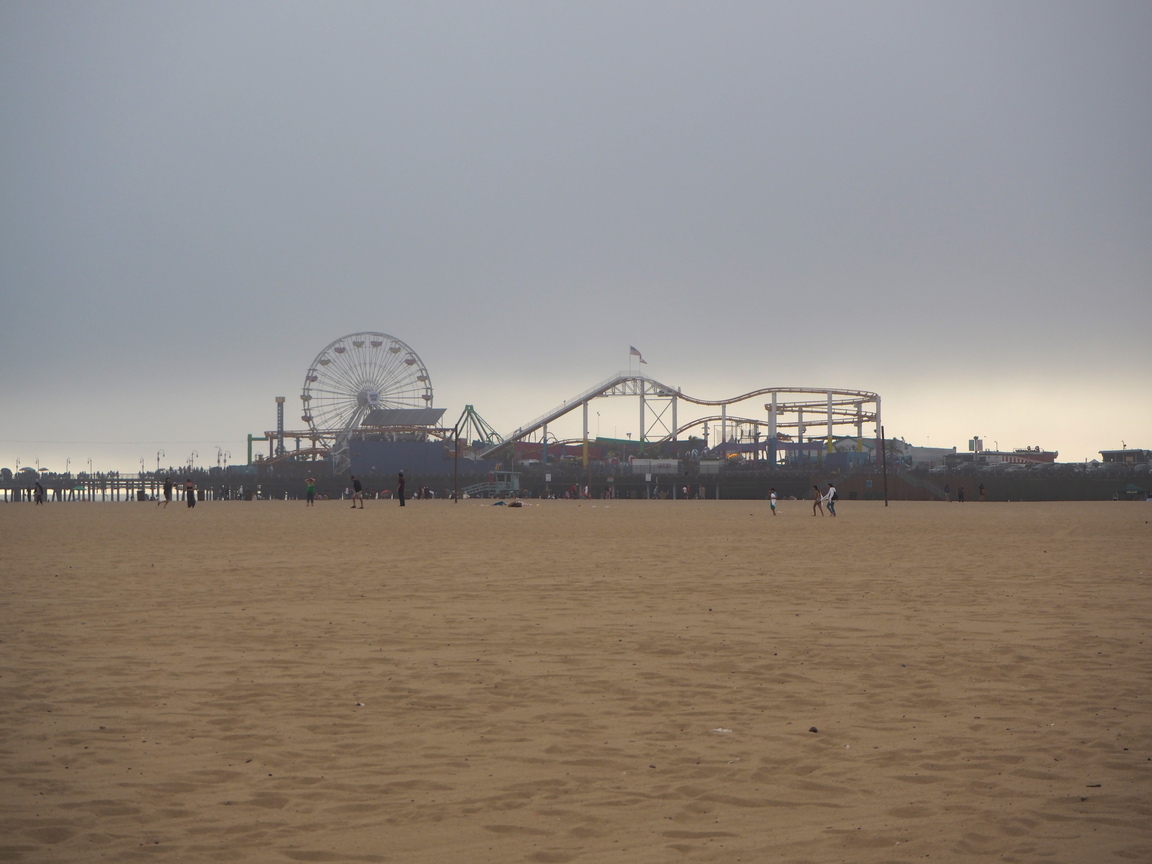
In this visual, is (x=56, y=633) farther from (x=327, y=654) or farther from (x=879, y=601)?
(x=879, y=601)

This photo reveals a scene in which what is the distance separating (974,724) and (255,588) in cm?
967

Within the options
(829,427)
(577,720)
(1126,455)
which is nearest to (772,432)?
(829,427)

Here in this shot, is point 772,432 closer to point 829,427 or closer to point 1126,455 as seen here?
point 829,427

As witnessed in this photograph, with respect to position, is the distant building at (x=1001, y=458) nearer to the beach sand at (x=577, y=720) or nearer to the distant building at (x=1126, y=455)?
the distant building at (x=1126, y=455)

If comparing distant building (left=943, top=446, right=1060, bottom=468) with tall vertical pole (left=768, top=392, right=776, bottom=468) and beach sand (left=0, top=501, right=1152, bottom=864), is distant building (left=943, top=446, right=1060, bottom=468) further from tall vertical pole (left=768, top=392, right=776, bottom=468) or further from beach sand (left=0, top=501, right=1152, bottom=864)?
beach sand (left=0, top=501, right=1152, bottom=864)

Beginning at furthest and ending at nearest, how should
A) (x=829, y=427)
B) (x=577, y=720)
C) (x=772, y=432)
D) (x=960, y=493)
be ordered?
1. (x=829, y=427)
2. (x=772, y=432)
3. (x=960, y=493)
4. (x=577, y=720)

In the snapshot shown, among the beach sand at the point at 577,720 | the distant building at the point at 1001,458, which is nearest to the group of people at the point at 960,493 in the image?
the distant building at the point at 1001,458

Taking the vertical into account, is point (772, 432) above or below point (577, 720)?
above

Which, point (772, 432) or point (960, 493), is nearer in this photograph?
point (960, 493)

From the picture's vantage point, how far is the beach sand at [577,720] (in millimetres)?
4676

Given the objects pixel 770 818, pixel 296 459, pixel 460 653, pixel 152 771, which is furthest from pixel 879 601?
pixel 296 459

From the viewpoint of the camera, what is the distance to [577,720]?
21.7 ft

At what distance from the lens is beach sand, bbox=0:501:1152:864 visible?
468 centimetres

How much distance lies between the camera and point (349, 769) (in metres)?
5.63
